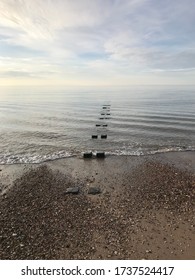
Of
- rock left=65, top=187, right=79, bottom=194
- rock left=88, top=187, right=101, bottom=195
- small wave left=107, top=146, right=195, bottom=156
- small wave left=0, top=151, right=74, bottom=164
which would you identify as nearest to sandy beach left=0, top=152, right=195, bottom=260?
rock left=88, top=187, right=101, bottom=195

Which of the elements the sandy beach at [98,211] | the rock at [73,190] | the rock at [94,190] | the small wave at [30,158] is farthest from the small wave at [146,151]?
the rock at [73,190]

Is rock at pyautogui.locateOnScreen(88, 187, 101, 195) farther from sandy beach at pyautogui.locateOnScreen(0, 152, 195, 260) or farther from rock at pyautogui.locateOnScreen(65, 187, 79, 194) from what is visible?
rock at pyautogui.locateOnScreen(65, 187, 79, 194)

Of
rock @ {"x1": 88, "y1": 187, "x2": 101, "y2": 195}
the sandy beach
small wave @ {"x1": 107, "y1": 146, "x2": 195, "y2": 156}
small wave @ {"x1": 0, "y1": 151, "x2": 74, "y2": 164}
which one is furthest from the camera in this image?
Answer: small wave @ {"x1": 107, "y1": 146, "x2": 195, "y2": 156}

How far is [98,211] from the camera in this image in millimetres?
16125

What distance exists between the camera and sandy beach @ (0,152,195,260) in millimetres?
12430

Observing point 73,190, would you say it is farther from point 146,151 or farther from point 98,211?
point 146,151

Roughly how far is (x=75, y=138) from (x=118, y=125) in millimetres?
13750

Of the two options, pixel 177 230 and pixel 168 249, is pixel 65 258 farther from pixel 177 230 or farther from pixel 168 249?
pixel 177 230

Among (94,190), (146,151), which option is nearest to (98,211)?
(94,190)

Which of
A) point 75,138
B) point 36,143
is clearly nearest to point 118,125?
point 75,138

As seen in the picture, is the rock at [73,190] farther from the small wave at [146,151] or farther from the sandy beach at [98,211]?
the small wave at [146,151]

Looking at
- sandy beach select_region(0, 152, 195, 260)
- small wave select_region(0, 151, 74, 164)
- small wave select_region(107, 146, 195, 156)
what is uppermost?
small wave select_region(107, 146, 195, 156)

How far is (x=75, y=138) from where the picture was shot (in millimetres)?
37875

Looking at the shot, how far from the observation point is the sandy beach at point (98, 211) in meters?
12.4
